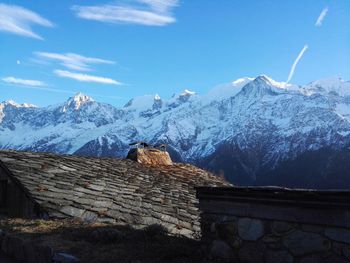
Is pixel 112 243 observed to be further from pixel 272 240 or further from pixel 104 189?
pixel 104 189

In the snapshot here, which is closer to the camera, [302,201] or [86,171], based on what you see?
[302,201]

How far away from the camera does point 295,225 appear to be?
6.36m

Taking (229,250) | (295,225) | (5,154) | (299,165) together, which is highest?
(299,165)

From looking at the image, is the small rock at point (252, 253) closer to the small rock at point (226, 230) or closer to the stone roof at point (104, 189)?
the small rock at point (226, 230)

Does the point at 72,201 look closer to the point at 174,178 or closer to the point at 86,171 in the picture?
the point at 86,171

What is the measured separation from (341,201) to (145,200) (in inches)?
366

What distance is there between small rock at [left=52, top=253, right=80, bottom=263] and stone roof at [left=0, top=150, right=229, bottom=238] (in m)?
4.63

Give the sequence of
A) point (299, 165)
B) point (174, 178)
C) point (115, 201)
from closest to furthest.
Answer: point (115, 201), point (174, 178), point (299, 165)

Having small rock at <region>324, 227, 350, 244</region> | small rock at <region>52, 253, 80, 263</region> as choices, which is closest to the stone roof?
small rock at <region>52, 253, 80, 263</region>

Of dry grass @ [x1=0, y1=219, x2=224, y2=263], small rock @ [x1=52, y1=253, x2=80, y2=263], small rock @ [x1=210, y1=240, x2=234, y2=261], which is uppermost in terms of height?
small rock @ [x1=210, y1=240, x2=234, y2=261]

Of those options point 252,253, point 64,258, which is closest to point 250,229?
point 252,253

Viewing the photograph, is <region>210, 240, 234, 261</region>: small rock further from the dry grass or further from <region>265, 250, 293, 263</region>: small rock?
<region>265, 250, 293, 263</region>: small rock

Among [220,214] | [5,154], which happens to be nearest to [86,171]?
[5,154]

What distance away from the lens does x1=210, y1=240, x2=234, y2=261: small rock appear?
7.04 metres
